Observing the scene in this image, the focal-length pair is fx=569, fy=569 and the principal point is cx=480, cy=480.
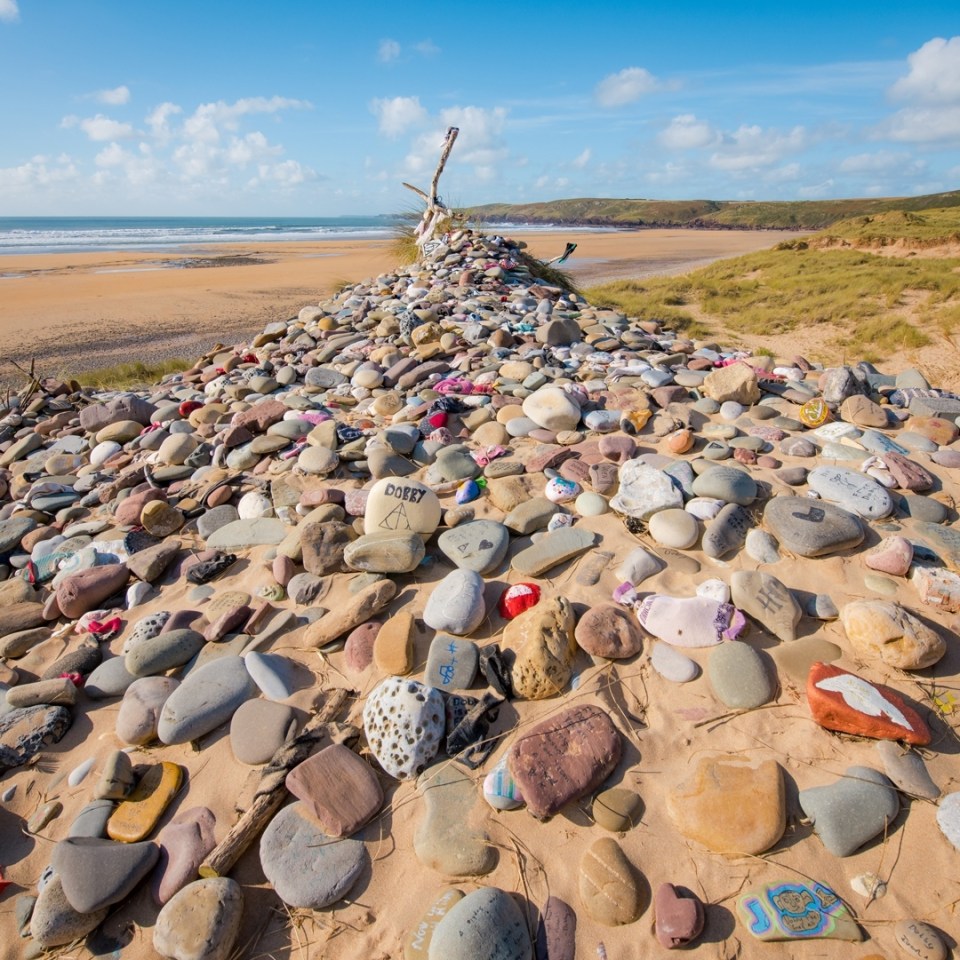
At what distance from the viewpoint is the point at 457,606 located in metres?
2.25

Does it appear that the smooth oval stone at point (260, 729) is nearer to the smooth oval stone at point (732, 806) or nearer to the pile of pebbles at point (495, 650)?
the pile of pebbles at point (495, 650)

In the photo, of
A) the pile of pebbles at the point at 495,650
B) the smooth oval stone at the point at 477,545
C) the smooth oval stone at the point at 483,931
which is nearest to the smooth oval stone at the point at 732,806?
the pile of pebbles at the point at 495,650

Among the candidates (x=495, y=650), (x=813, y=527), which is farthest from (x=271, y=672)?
(x=813, y=527)

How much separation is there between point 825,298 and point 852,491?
11563 mm

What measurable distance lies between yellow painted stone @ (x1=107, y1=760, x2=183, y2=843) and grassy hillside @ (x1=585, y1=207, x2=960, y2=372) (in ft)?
32.7

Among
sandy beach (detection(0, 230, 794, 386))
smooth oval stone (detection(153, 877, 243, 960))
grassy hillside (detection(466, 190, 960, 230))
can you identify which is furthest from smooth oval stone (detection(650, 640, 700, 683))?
grassy hillside (detection(466, 190, 960, 230))

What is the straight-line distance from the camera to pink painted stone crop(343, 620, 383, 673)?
7.21 feet

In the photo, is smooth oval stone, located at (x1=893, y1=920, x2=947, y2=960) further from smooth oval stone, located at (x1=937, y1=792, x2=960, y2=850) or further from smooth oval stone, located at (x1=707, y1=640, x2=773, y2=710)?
smooth oval stone, located at (x1=707, y1=640, x2=773, y2=710)

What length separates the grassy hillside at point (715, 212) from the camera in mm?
55344

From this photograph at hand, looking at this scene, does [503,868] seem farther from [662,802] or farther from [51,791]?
[51,791]

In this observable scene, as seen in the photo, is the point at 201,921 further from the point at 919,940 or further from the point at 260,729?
the point at 919,940

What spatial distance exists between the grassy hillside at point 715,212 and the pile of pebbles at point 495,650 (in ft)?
168

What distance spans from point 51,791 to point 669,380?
13.5ft

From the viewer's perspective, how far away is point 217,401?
5.07 meters
